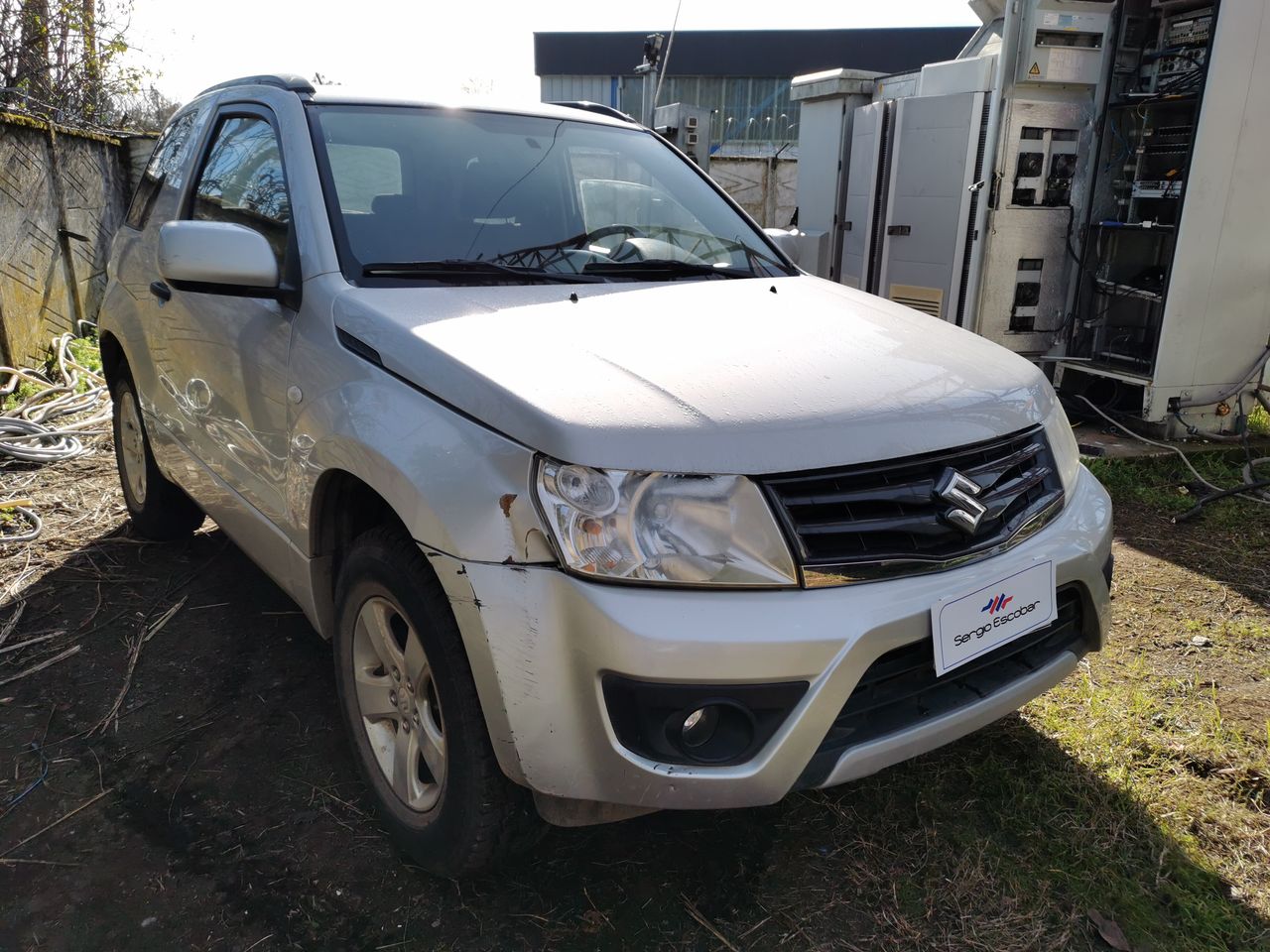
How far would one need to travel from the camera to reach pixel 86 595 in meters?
3.69

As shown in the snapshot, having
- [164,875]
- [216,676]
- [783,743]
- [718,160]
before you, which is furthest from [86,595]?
[718,160]

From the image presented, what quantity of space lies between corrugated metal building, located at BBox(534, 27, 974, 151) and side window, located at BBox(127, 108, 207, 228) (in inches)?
891

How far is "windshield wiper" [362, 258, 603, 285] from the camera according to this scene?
234 centimetres

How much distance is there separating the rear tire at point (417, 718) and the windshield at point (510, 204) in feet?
2.58

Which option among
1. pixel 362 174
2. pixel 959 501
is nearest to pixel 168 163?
pixel 362 174

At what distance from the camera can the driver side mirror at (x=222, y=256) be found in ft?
7.48

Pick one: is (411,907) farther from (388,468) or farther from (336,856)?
(388,468)

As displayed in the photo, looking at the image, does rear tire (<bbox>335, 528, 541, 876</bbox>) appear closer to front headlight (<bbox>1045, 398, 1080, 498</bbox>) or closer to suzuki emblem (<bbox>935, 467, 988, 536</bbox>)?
suzuki emblem (<bbox>935, 467, 988, 536</bbox>)

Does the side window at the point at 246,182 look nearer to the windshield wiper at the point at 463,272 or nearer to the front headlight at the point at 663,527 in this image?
the windshield wiper at the point at 463,272

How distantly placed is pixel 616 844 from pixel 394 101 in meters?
2.14

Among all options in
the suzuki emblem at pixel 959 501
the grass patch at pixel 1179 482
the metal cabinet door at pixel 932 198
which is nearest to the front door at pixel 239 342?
the suzuki emblem at pixel 959 501

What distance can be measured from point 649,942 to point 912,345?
1.47 meters

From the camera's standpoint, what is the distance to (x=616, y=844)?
2.30m

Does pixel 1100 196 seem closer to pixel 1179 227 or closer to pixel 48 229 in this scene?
pixel 1179 227
